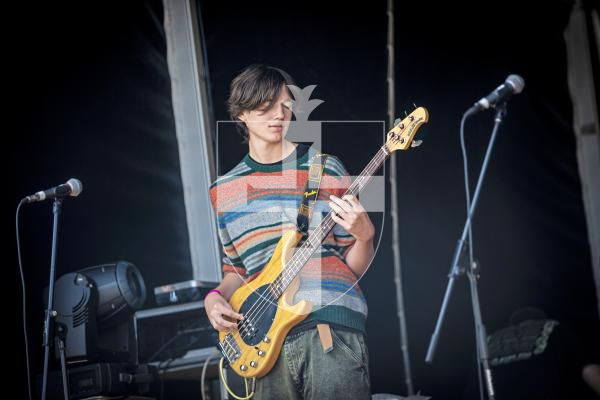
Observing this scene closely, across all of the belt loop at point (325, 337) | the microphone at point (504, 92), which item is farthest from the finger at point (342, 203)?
the microphone at point (504, 92)

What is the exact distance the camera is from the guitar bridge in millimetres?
2020

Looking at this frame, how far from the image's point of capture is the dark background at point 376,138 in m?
3.14

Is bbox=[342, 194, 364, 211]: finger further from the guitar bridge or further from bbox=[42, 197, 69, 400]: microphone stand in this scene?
bbox=[42, 197, 69, 400]: microphone stand

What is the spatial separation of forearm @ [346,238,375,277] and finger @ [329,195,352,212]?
0.47 ft

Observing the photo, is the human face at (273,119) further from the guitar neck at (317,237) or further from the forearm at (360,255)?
the forearm at (360,255)

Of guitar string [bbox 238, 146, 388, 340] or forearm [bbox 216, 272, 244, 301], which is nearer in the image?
guitar string [bbox 238, 146, 388, 340]

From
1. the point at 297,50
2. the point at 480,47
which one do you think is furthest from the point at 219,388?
the point at 480,47

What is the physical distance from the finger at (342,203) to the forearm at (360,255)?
0.14 metres

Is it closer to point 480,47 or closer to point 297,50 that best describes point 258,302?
point 297,50

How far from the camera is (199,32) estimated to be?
3.36 meters

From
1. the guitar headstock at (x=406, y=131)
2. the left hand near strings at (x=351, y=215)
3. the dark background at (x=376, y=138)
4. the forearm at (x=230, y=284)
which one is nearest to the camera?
the left hand near strings at (x=351, y=215)

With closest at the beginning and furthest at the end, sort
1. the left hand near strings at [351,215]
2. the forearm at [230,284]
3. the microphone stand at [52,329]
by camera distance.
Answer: the left hand near strings at [351,215] < the forearm at [230,284] < the microphone stand at [52,329]

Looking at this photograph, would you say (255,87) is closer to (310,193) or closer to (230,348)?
(310,193)

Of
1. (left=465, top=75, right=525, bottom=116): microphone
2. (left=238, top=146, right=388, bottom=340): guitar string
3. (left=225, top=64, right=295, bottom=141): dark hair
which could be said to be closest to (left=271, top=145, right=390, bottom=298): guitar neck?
(left=238, top=146, right=388, bottom=340): guitar string
